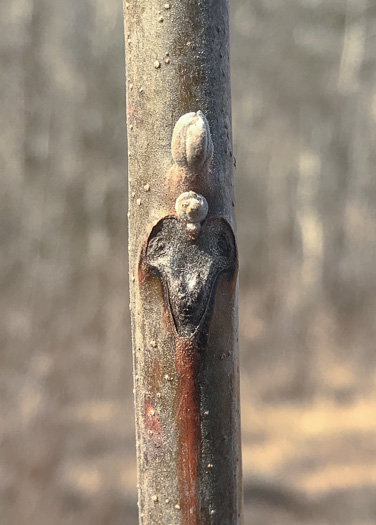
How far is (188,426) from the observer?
0.32 m

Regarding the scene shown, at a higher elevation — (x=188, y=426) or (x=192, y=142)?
(x=192, y=142)

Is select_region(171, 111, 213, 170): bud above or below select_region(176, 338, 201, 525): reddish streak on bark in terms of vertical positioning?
above

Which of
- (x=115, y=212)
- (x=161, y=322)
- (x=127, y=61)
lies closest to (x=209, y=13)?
(x=127, y=61)

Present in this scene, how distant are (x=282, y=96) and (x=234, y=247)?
1.81 meters

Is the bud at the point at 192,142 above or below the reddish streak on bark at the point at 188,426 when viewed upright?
above

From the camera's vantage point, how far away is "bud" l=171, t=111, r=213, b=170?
30 cm

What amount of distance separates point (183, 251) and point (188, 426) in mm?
95

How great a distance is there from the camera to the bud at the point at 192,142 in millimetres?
295

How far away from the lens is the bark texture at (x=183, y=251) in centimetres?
Answer: 31

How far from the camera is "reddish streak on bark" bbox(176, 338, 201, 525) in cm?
31

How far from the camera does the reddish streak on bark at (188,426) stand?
0.31 metres

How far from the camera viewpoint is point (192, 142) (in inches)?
11.6

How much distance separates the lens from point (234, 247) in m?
0.32

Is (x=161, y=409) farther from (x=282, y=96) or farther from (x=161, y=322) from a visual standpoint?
(x=282, y=96)
